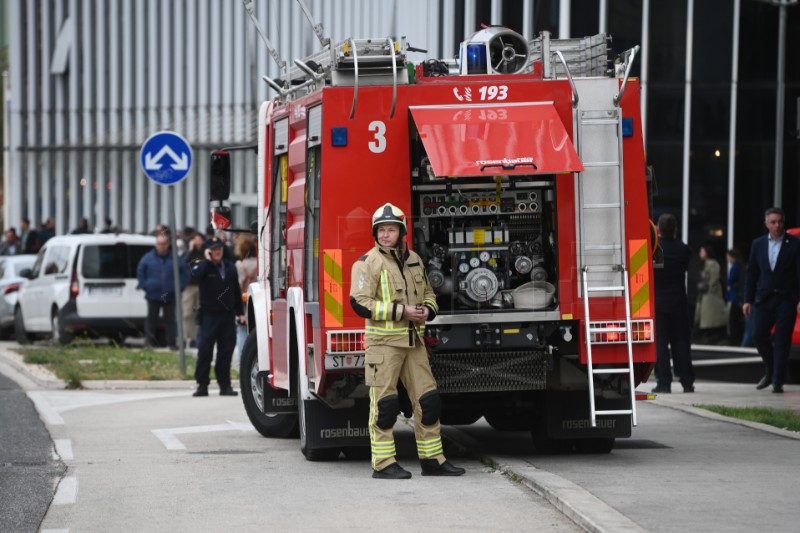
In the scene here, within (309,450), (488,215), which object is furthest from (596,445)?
(309,450)

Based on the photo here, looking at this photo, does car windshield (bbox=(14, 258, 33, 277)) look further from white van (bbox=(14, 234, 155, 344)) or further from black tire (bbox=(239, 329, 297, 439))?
black tire (bbox=(239, 329, 297, 439))

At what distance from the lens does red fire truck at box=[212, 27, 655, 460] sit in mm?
10703

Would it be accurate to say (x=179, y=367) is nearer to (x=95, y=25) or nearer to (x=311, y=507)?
(x=311, y=507)

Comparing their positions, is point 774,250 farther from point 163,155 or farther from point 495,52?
point 163,155

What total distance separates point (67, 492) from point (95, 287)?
1540 centimetres

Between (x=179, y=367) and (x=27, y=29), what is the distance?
3515 cm

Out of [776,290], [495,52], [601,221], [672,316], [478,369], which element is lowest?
[478,369]

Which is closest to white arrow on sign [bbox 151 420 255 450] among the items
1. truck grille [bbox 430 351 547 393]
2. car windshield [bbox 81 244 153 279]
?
truck grille [bbox 430 351 547 393]

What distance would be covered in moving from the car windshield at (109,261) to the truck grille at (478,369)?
15.1 metres

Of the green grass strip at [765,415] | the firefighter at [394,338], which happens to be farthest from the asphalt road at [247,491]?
the green grass strip at [765,415]

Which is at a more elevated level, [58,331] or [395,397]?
[395,397]

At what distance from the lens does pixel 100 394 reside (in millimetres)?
18391

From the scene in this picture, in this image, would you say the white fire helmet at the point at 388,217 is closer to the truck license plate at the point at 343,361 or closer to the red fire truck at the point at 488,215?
the red fire truck at the point at 488,215

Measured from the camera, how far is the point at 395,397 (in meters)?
10.4
